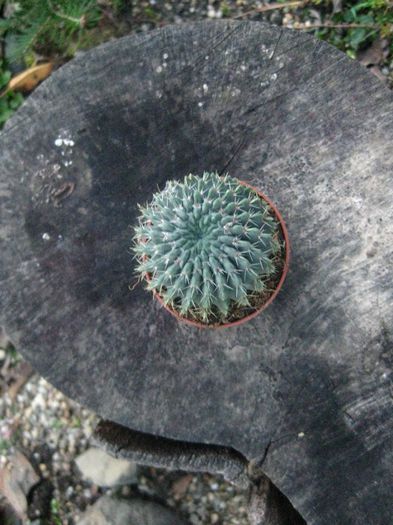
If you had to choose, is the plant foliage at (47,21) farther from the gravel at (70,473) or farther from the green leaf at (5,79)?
the gravel at (70,473)

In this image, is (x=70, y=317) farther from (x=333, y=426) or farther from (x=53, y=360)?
(x=333, y=426)

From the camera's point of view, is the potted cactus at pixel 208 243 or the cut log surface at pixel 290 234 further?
the cut log surface at pixel 290 234

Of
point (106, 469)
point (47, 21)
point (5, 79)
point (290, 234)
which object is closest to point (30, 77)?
point (5, 79)

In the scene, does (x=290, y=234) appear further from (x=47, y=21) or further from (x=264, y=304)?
(x=47, y=21)

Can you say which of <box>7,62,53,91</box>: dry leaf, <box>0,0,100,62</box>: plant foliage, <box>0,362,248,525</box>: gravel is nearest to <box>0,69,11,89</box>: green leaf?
<box>7,62,53,91</box>: dry leaf

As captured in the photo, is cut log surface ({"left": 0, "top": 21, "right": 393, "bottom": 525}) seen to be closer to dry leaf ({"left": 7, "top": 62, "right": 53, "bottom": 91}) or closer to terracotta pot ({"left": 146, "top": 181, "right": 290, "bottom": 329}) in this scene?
terracotta pot ({"left": 146, "top": 181, "right": 290, "bottom": 329})

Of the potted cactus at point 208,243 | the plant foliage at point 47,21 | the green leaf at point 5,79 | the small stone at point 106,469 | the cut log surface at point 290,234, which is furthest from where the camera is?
the green leaf at point 5,79

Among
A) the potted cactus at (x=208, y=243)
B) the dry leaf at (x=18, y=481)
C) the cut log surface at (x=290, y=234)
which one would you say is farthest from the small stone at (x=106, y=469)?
the potted cactus at (x=208, y=243)
